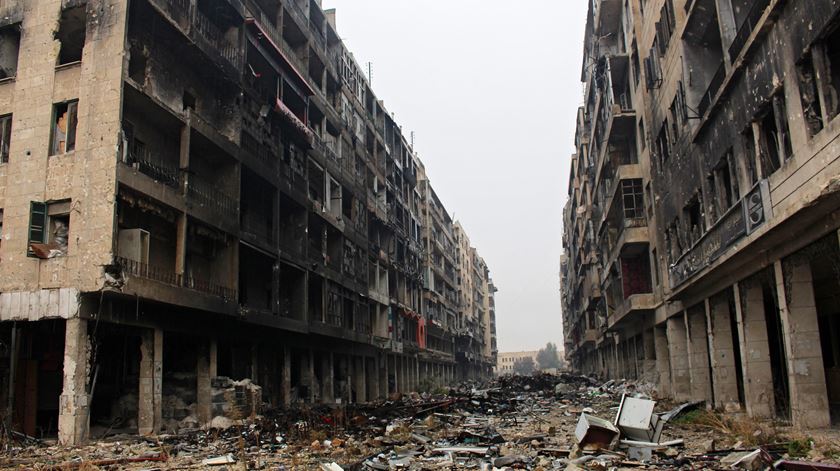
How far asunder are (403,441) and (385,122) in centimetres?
3688

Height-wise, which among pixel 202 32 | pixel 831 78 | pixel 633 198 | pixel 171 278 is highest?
pixel 202 32

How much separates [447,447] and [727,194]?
1088cm

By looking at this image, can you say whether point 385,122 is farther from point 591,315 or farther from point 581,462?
point 581,462

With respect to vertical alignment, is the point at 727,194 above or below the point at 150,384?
above

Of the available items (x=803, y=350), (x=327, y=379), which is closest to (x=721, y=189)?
(x=803, y=350)

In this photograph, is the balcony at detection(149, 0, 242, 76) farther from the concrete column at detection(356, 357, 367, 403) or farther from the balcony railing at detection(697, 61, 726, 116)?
the concrete column at detection(356, 357, 367, 403)

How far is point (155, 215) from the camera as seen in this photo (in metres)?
19.8

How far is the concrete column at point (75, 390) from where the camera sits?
1541cm

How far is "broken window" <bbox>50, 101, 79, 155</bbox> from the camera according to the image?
17812 mm

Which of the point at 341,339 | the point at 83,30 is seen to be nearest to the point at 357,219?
the point at 341,339

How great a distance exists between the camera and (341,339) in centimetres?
3500

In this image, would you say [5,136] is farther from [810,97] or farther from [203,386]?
[810,97]

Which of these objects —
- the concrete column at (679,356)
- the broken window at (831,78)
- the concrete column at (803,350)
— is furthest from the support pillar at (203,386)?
the broken window at (831,78)

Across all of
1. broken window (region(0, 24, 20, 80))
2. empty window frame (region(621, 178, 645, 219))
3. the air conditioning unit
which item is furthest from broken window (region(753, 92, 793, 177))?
broken window (region(0, 24, 20, 80))
